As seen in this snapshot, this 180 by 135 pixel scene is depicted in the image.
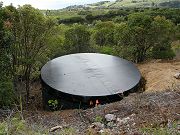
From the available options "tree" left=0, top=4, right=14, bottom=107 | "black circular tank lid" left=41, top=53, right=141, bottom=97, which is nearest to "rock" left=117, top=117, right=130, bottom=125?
"black circular tank lid" left=41, top=53, right=141, bottom=97

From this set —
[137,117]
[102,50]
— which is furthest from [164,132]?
[102,50]

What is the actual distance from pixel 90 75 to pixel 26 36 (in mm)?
3930

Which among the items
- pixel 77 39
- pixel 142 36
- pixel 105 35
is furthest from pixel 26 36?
pixel 105 35

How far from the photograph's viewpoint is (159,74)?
21594mm

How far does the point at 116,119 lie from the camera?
13.1 meters

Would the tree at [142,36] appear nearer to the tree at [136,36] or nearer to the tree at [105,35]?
the tree at [136,36]

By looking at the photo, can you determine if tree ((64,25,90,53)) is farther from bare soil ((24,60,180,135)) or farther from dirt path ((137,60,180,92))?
bare soil ((24,60,180,135))

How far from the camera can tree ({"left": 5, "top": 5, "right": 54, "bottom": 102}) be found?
18.2m

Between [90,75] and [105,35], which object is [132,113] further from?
[105,35]

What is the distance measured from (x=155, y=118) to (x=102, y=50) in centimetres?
1784

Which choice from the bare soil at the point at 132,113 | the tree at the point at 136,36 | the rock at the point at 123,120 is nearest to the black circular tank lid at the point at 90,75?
the bare soil at the point at 132,113

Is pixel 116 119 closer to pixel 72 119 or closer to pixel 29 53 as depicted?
pixel 72 119

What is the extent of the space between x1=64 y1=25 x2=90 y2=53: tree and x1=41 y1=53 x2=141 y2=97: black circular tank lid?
11.6 ft

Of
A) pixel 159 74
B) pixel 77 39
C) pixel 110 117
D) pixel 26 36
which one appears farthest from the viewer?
pixel 77 39
